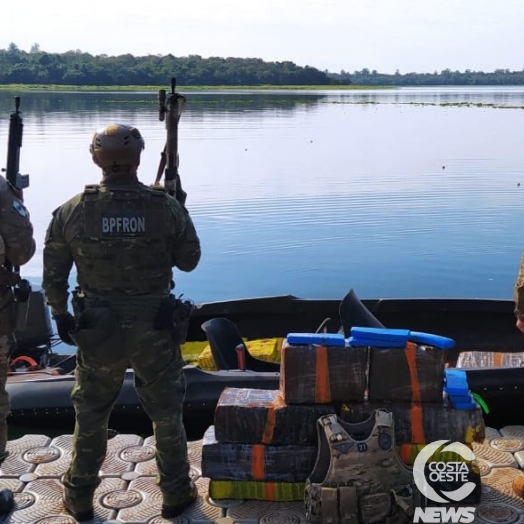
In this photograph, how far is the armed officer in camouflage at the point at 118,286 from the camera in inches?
147

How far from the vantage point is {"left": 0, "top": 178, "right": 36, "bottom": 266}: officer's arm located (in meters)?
4.06

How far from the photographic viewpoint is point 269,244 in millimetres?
15086

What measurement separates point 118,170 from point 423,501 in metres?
2.31

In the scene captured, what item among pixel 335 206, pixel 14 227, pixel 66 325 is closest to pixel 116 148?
pixel 14 227

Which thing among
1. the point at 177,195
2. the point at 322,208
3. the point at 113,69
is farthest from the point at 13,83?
the point at 177,195

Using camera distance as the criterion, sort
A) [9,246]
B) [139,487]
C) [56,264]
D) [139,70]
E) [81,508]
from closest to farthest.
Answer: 1. [56,264]
2. [81,508]
3. [9,246]
4. [139,487]
5. [139,70]

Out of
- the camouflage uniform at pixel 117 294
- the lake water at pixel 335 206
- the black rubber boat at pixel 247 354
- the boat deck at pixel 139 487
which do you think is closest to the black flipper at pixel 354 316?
the black rubber boat at pixel 247 354

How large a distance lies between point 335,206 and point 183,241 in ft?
50.3

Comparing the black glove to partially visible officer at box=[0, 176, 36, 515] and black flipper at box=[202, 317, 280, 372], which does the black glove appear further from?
black flipper at box=[202, 317, 280, 372]

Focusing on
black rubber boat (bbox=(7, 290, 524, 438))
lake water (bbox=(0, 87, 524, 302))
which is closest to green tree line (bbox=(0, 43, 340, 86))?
lake water (bbox=(0, 87, 524, 302))

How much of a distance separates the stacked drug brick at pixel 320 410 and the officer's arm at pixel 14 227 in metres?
1.39

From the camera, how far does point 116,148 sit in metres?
3.75

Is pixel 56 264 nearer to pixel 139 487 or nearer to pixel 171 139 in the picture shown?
pixel 139 487

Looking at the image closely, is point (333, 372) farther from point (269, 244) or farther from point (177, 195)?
point (269, 244)
